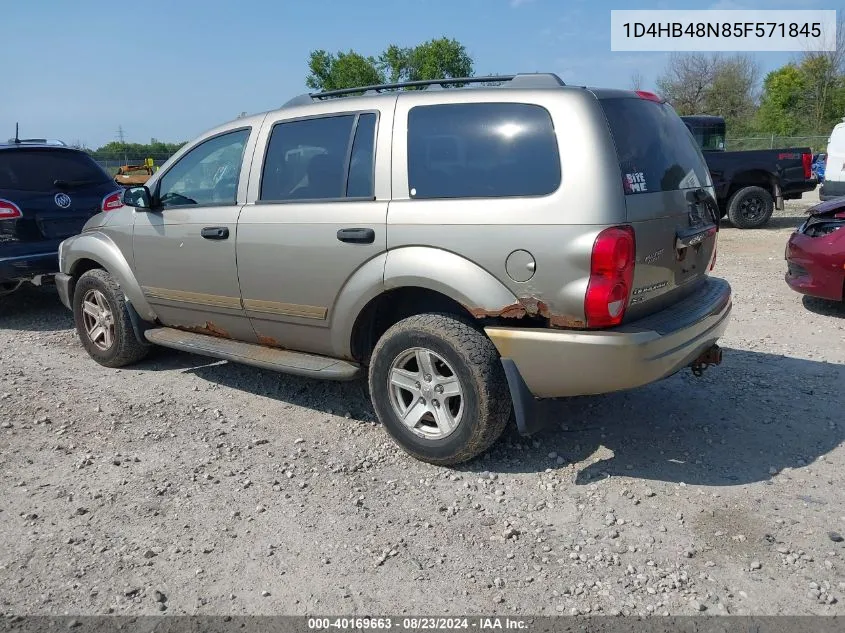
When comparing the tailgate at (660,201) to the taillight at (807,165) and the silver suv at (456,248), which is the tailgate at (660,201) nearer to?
the silver suv at (456,248)

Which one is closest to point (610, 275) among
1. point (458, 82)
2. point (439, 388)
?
point (439, 388)

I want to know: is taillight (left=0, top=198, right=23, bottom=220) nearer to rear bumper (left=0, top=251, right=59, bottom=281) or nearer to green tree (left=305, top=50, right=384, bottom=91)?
rear bumper (left=0, top=251, right=59, bottom=281)

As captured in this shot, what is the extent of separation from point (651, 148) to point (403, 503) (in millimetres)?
2158

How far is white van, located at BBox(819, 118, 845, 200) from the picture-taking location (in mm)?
12875

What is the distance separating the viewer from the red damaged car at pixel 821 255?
6441mm

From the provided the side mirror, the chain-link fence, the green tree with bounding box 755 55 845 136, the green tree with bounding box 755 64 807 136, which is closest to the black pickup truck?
the side mirror

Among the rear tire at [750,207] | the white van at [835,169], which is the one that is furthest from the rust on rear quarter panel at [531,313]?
the white van at [835,169]

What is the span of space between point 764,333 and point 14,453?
18.8ft

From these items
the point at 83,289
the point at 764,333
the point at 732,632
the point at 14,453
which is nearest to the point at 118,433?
the point at 14,453

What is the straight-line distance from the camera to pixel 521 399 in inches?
136

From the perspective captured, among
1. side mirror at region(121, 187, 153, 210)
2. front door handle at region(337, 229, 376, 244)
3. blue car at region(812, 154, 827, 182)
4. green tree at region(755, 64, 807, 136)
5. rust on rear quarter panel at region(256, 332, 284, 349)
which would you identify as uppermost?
green tree at region(755, 64, 807, 136)

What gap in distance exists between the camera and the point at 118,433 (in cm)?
432

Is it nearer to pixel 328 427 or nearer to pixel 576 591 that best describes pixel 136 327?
pixel 328 427

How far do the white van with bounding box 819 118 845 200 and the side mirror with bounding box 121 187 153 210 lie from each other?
40.2 ft
